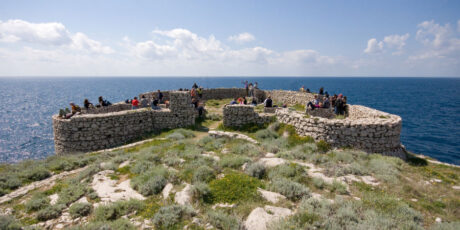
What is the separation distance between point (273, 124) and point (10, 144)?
39775mm

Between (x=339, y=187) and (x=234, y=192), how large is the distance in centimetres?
384

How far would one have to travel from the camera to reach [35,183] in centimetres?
960

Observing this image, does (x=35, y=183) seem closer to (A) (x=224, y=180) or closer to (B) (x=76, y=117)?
(B) (x=76, y=117)

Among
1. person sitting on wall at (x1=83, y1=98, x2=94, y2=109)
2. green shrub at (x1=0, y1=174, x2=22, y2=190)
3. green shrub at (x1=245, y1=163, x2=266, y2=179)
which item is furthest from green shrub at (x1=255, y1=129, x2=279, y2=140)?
person sitting on wall at (x1=83, y1=98, x2=94, y2=109)

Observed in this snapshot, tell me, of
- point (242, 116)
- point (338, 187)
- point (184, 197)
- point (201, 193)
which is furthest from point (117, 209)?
point (242, 116)

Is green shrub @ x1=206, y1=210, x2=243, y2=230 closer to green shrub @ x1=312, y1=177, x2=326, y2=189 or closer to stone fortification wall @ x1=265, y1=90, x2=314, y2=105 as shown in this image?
green shrub @ x1=312, y1=177, x2=326, y2=189

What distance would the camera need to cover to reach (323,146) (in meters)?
12.2

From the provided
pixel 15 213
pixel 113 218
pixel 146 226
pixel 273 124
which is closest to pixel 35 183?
pixel 15 213

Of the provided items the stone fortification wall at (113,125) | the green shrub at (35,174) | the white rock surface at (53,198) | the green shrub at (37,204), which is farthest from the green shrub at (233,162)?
the stone fortification wall at (113,125)

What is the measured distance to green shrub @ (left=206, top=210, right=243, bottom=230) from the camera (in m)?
5.61

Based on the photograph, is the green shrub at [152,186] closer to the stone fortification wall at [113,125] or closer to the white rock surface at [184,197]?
the white rock surface at [184,197]

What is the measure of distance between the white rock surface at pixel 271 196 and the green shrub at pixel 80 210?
5652 mm

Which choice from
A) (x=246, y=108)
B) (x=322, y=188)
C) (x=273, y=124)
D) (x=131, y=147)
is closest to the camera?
(x=322, y=188)

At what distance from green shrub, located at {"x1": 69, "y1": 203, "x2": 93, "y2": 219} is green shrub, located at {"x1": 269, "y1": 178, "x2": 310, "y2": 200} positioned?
613 cm
